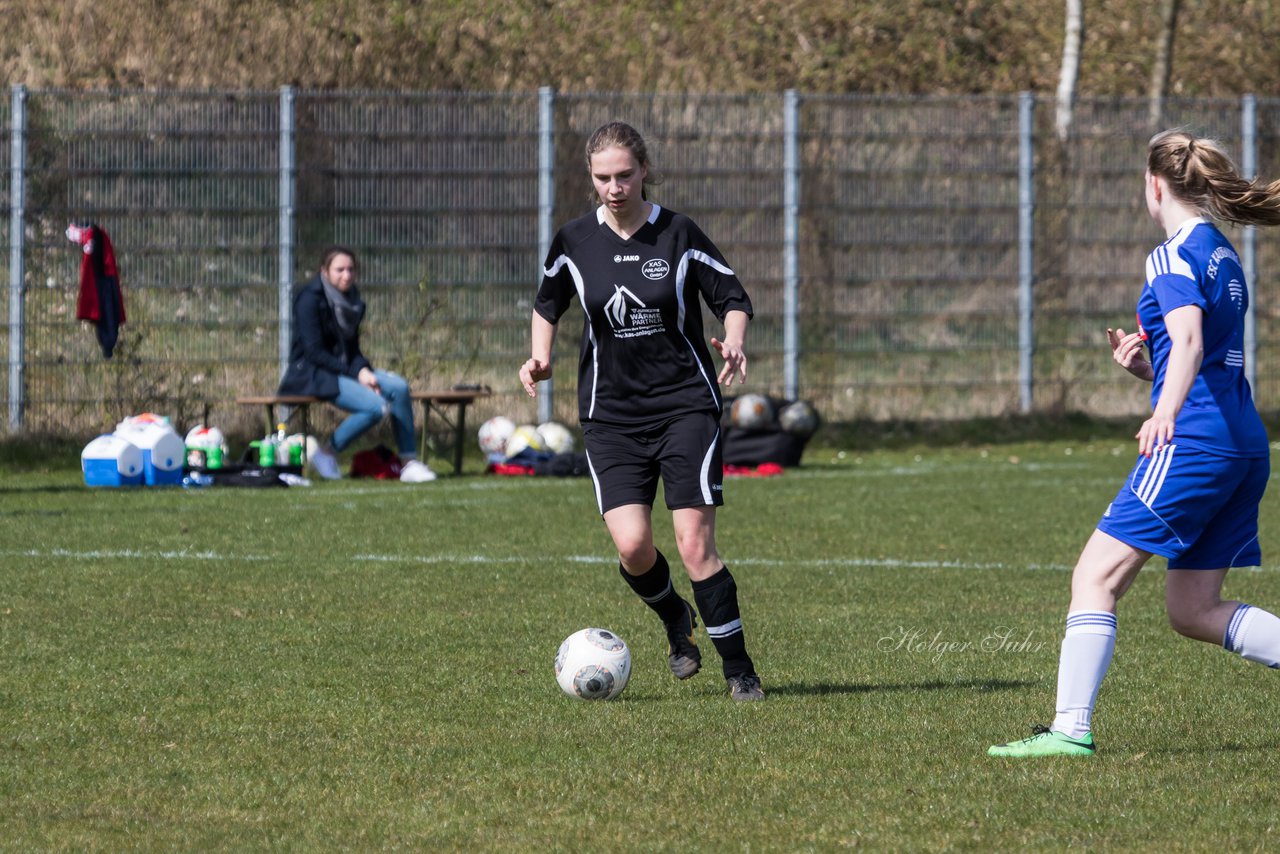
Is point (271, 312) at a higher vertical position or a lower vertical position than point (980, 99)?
lower

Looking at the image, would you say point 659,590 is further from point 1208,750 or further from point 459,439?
point 459,439

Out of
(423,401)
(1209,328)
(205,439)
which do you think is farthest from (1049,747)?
(423,401)

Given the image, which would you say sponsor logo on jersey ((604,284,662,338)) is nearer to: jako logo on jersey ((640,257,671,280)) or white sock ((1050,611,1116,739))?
jako logo on jersey ((640,257,671,280))

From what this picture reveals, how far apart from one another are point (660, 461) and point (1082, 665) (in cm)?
169

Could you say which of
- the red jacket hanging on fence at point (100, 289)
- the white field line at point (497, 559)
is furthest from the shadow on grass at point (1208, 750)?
the red jacket hanging on fence at point (100, 289)

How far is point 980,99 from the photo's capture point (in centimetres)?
1875

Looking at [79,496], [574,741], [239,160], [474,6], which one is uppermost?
[474,6]

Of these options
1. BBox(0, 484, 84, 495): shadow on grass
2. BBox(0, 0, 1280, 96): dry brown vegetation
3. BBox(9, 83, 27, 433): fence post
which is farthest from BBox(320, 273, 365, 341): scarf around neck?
BBox(0, 0, 1280, 96): dry brown vegetation

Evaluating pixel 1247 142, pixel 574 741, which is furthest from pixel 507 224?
pixel 574 741

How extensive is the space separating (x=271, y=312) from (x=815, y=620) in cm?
962

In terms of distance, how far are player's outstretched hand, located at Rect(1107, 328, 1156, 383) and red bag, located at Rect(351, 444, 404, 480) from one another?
10125 mm

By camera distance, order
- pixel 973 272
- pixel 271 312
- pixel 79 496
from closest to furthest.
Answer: pixel 79 496 → pixel 271 312 → pixel 973 272

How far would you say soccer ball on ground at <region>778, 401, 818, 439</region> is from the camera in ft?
51.4

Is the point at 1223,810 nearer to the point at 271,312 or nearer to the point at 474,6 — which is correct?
the point at 271,312
